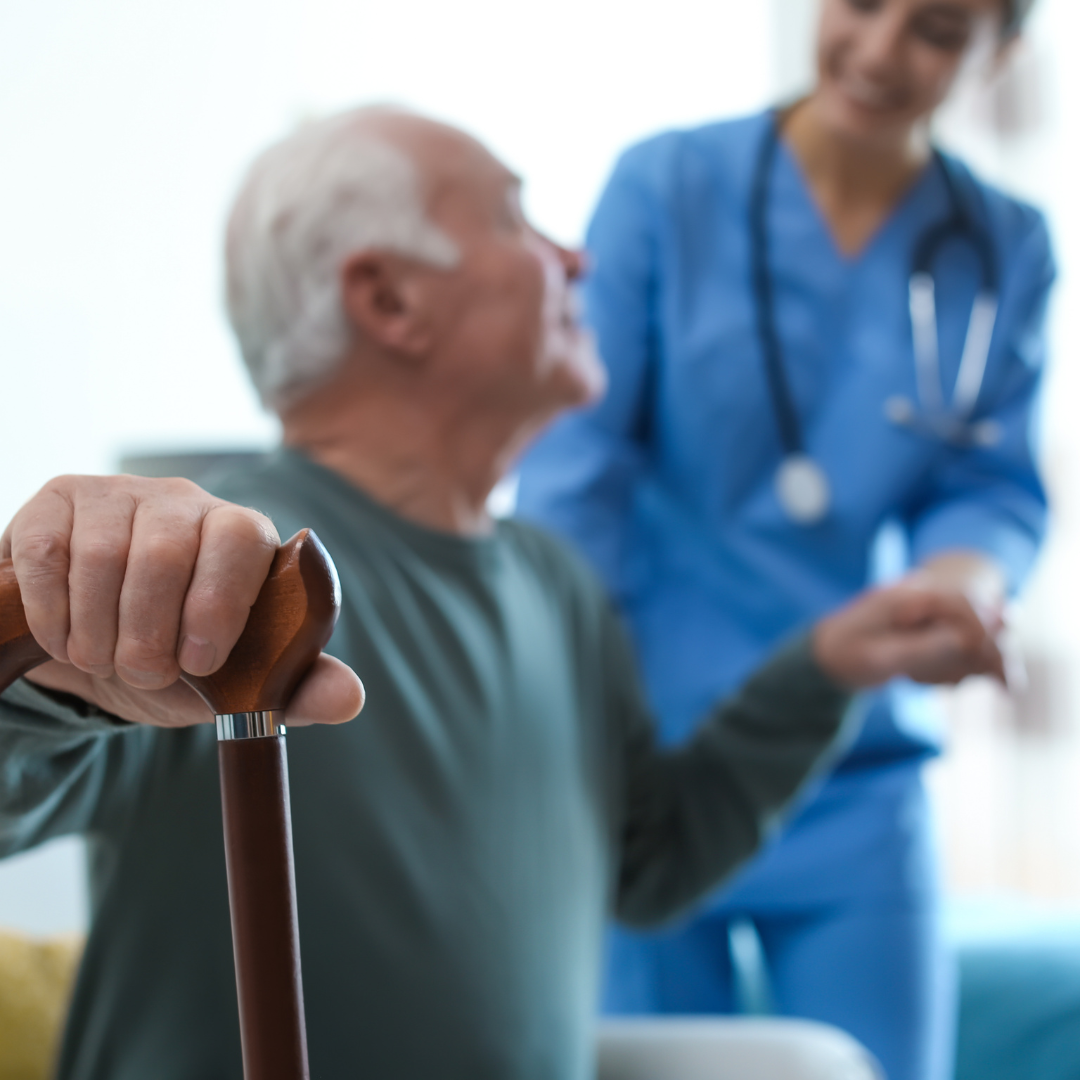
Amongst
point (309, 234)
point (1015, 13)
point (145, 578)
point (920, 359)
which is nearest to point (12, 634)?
point (145, 578)

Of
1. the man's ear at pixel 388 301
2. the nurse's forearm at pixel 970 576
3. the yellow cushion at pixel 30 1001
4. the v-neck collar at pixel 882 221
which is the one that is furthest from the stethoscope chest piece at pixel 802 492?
the yellow cushion at pixel 30 1001

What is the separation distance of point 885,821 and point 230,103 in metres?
1.30

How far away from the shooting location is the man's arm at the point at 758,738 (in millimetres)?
864

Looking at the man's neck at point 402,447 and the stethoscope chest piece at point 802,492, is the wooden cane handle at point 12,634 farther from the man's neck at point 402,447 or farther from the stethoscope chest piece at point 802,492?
the stethoscope chest piece at point 802,492

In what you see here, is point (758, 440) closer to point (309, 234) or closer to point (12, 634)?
point (309, 234)

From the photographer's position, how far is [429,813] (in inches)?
26.1

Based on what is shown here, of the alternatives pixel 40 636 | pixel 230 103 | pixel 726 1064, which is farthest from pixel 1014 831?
pixel 40 636

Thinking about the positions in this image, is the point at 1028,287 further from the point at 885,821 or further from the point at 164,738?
the point at 164,738

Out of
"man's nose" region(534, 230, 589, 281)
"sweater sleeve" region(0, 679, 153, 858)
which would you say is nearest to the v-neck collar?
"man's nose" region(534, 230, 589, 281)

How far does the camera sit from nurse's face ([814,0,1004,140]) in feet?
3.73

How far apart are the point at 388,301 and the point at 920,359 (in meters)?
0.65

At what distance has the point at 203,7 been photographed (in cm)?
169

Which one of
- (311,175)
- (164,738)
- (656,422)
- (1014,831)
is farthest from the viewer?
(1014,831)

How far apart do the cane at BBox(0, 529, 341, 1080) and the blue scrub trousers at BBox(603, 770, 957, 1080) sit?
85cm
